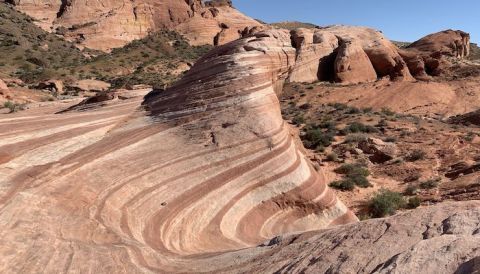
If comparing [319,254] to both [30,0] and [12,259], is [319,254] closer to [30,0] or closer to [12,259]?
[12,259]

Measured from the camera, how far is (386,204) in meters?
14.3

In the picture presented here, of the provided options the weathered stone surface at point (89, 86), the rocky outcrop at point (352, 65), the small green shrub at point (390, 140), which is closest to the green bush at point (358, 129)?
the small green shrub at point (390, 140)

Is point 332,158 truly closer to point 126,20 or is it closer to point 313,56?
point 313,56

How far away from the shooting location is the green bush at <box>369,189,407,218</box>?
556 inches

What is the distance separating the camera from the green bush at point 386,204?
1412 centimetres

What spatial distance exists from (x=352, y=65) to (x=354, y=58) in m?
0.75

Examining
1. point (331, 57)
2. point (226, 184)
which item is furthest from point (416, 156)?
point (331, 57)

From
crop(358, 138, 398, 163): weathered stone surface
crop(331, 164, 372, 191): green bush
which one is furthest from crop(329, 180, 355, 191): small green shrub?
crop(358, 138, 398, 163): weathered stone surface

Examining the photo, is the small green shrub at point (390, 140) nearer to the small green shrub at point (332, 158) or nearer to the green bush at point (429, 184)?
the small green shrub at point (332, 158)

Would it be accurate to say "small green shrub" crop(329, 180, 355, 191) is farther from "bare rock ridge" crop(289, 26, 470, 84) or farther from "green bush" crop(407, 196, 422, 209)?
"bare rock ridge" crop(289, 26, 470, 84)

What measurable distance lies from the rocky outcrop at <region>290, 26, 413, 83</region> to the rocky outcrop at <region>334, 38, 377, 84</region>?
85 mm

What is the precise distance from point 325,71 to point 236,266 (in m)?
39.7

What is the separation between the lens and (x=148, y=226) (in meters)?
7.24

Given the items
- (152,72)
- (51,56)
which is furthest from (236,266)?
(51,56)
